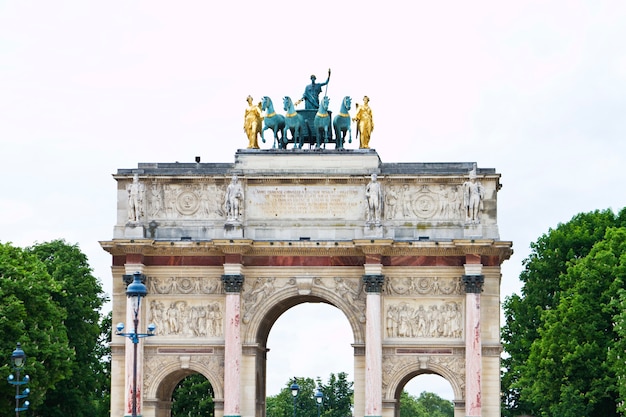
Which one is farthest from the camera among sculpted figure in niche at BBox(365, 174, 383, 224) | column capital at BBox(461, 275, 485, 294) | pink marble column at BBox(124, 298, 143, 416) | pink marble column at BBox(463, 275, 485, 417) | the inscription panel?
the inscription panel

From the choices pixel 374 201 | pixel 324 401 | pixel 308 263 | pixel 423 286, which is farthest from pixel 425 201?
pixel 324 401

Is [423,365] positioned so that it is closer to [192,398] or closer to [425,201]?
[425,201]

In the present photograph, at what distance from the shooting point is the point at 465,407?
56438 mm

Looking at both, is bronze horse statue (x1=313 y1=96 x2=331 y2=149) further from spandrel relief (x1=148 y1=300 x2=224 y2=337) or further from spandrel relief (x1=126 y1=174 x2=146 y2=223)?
spandrel relief (x1=148 y1=300 x2=224 y2=337)

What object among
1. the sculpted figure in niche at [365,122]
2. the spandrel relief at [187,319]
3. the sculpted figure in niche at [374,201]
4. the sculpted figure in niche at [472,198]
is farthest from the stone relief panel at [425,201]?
the spandrel relief at [187,319]

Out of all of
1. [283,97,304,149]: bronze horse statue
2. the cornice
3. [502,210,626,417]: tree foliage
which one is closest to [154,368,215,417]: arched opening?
[502,210,626,417]: tree foliage

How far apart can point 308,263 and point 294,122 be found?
18.1 ft

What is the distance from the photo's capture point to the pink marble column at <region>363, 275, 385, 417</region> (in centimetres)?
5634

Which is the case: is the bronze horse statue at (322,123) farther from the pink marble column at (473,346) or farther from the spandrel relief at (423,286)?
the pink marble column at (473,346)

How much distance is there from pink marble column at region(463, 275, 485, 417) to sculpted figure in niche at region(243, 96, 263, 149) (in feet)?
31.0

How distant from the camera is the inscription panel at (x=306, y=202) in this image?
190 feet

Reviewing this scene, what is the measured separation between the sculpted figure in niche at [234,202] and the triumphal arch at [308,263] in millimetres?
78

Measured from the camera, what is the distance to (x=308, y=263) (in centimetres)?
5775

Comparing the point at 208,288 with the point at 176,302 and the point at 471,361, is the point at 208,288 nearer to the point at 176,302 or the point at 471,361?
the point at 176,302
